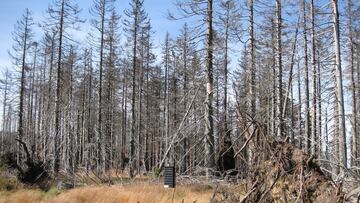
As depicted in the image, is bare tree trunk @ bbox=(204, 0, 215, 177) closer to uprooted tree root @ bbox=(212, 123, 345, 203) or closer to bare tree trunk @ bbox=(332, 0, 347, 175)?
bare tree trunk @ bbox=(332, 0, 347, 175)

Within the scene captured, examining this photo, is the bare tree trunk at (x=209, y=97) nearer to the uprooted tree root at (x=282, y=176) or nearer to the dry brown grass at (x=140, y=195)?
the dry brown grass at (x=140, y=195)

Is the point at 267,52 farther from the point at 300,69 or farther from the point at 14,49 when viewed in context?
the point at 14,49

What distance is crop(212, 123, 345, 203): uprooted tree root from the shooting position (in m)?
5.23

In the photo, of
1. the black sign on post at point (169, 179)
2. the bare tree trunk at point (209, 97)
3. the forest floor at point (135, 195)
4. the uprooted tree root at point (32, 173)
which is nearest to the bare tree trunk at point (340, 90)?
the forest floor at point (135, 195)

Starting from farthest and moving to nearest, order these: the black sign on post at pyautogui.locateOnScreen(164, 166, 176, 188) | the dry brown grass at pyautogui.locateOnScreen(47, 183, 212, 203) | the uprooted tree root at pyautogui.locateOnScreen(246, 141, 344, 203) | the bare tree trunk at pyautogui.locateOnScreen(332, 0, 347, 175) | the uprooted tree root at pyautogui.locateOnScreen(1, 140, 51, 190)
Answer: the uprooted tree root at pyautogui.locateOnScreen(1, 140, 51, 190)
the bare tree trunk at pyautogui.locateOnScreen(332, 0, 347, 175)
the dry brown grass at pyautogui.locateOnScreen(47, 183, 212, 203)
the black sign on post at pyautogui.locateOnScreen(164, 166, 176, 188)
the uprooted tree root at pyautogui.locateOnScreen(246, 141, 344, 203)

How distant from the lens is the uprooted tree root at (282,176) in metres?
5.23

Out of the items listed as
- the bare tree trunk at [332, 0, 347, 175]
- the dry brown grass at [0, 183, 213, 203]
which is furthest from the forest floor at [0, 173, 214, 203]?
the bare tree trunk at [332, 0, 347, 175]

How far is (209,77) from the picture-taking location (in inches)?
558

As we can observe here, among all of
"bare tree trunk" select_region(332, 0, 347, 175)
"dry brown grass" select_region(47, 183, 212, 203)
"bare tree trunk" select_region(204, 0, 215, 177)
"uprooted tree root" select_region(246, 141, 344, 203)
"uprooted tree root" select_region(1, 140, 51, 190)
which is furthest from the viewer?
"uprooted tree root" select_region(1, 140, 51, 190)

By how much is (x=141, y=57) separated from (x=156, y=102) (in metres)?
7.92

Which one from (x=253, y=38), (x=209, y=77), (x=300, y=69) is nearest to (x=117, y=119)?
(x=300, y=69)

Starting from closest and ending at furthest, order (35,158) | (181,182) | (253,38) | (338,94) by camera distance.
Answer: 1. (338,94)
2. (181,182)
3. (35,158)
4. (253,38)

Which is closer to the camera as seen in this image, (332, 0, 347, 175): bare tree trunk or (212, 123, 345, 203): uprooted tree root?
(212, 123, 345, 203): uprooted tree root

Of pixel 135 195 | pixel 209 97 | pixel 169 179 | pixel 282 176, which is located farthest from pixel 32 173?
pixel 282 176
